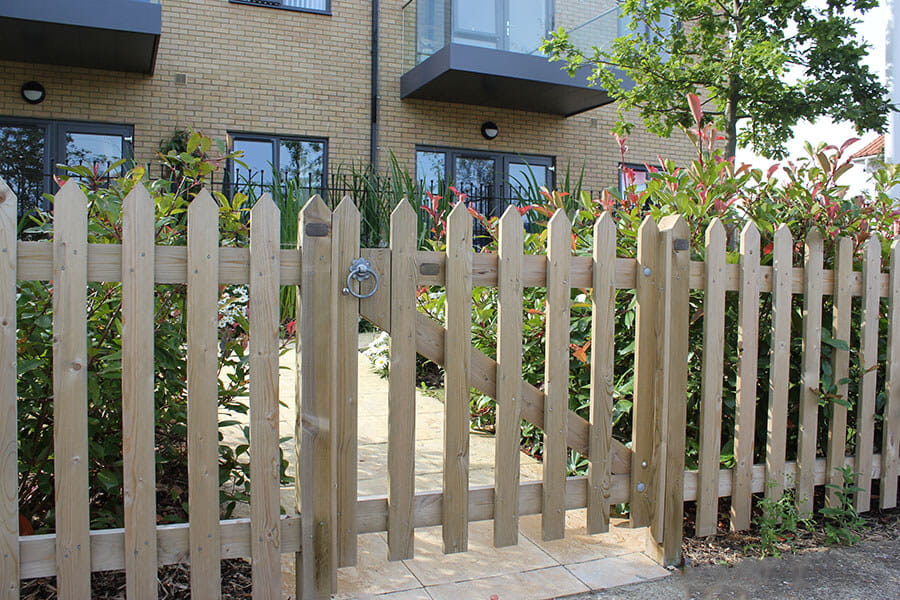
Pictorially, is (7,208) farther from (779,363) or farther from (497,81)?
(497,81)

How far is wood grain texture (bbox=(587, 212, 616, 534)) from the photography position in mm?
2637

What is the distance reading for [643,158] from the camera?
13.1 meters

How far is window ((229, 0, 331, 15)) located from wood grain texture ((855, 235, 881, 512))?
9.54 m

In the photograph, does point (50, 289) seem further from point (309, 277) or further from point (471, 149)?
point (471, 149)

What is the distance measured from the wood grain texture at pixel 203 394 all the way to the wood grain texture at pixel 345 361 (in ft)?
1.22

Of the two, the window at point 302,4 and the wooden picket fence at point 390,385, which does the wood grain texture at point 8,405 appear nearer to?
the wooden picket fence at point 390,385

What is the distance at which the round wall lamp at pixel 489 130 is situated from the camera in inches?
467

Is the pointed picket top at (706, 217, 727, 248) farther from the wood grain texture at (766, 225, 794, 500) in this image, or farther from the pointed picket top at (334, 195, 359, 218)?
the pointed picket top at (334, 195, 359, 218)

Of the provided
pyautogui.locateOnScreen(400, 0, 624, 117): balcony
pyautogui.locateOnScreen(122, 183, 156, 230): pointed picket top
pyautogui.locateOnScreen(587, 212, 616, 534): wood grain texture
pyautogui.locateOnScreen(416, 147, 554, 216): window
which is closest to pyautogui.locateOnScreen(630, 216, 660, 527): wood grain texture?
pyautogui.locateOnScreen(587, 212, 616, 534): wood grain texture

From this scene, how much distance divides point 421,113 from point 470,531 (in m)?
9.36

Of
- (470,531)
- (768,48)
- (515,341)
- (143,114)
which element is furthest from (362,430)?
(143,114)

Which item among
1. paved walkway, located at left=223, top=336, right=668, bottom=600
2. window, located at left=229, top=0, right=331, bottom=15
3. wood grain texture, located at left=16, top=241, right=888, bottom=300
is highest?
window, located at left=229, top=0, right=331, bottom=15

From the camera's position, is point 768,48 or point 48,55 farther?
point 48,55

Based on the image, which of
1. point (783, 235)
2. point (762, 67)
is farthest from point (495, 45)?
point (783, 235)
